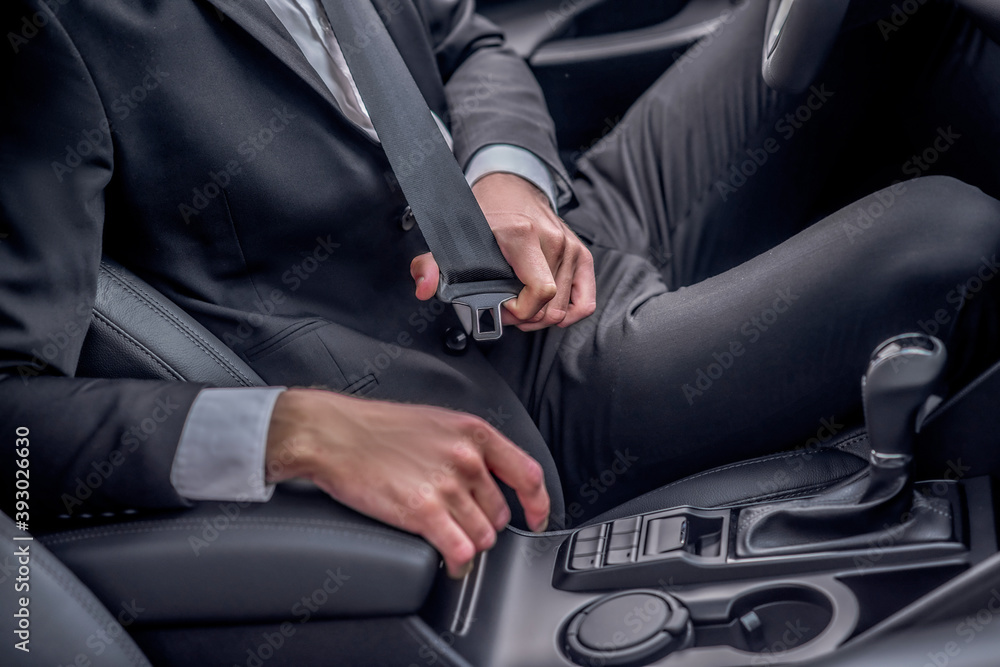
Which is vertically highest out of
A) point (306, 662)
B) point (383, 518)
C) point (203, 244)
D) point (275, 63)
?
point (275, 63)

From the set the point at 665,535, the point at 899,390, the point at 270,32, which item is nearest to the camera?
the point at 899,390

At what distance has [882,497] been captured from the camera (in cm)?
65

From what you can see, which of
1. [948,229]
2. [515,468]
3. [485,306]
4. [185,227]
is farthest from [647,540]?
[185,227]

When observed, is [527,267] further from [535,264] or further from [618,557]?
[618,557]

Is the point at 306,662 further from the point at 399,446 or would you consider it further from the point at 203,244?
the point at 203,244

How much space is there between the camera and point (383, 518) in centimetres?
65

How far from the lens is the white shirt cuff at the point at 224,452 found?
65 centimetres

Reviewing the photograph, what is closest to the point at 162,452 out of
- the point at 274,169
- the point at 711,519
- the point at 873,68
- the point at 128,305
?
the point at 128,305

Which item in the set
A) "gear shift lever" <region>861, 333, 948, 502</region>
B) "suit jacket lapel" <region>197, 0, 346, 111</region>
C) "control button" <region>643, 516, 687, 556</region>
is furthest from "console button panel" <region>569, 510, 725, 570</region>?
"suit jacket lapel" <region>197, 0, 346, 111</region>

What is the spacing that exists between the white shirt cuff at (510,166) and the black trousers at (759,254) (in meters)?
0.09

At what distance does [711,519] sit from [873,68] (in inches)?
22.4

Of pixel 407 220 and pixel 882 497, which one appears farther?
pixel 407 220

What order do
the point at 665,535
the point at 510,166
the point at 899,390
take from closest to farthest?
the point at 899,390 → the point at 665,535 → the point at 510,166

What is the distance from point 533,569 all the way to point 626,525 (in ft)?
0.29
